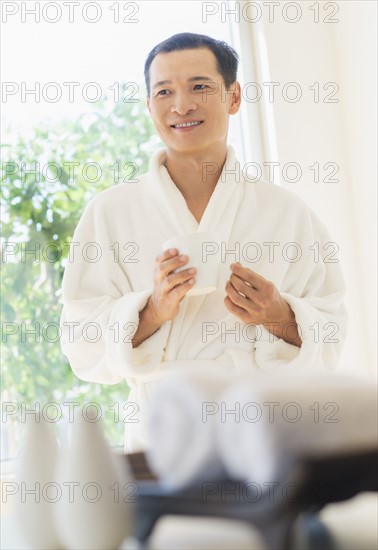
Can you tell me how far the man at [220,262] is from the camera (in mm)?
1529

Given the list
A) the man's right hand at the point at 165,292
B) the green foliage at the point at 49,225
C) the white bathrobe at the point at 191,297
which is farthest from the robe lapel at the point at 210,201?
the green foliage at the point at 49,225

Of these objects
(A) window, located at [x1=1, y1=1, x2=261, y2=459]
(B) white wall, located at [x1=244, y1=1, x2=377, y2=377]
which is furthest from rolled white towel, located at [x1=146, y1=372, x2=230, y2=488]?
(B) white wall, located at [x1=244, y1=1, x2=377, y2=377]

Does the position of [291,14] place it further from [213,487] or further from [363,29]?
[213,487]

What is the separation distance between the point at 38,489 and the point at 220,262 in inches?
37.0

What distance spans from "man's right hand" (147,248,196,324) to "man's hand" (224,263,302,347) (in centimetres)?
9

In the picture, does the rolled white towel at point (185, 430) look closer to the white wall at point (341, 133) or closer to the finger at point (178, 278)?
the finger at point (178, 278)

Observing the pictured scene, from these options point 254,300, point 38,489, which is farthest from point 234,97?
point 38,489

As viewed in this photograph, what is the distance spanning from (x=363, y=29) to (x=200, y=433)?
260cm

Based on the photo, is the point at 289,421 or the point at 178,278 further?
the point at 178,278

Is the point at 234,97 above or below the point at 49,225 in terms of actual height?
above

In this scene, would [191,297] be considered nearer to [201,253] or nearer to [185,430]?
[201,253]

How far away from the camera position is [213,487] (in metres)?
0.54

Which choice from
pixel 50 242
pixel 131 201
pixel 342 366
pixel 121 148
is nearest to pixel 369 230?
pixel 342 366

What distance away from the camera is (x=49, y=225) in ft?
9.23
